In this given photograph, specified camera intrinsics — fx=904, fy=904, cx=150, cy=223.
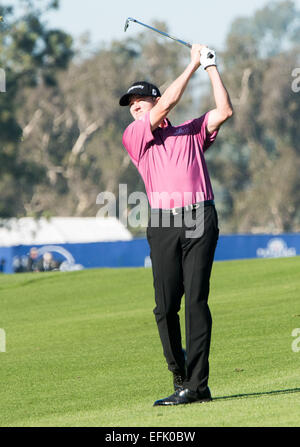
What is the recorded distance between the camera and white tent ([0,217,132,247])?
4847cm

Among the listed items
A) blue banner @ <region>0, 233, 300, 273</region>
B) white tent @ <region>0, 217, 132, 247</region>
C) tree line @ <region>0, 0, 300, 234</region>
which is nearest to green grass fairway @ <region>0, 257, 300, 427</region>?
blue banner @ <region>0, 233, 300, 273</region>

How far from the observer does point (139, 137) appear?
6.20 meters

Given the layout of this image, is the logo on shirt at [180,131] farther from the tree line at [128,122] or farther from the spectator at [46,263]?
the tree line at [128,122]

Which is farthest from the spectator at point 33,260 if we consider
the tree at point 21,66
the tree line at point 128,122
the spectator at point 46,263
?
the tree line at point 128,122

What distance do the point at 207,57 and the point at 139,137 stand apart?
715 millimetres

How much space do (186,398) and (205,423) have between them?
1208 mm

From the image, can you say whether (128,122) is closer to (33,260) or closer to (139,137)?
(33,260)

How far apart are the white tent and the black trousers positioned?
41.6 meters

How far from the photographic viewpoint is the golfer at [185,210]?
614 centimetres

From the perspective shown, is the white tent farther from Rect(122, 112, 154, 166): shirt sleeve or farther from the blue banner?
Rect(122, 112, 154, 166): shirt sleeve

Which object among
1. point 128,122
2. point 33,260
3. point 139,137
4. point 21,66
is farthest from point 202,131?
point 128,122

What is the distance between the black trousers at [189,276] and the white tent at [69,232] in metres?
41.6

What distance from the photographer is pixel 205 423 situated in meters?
5.04
